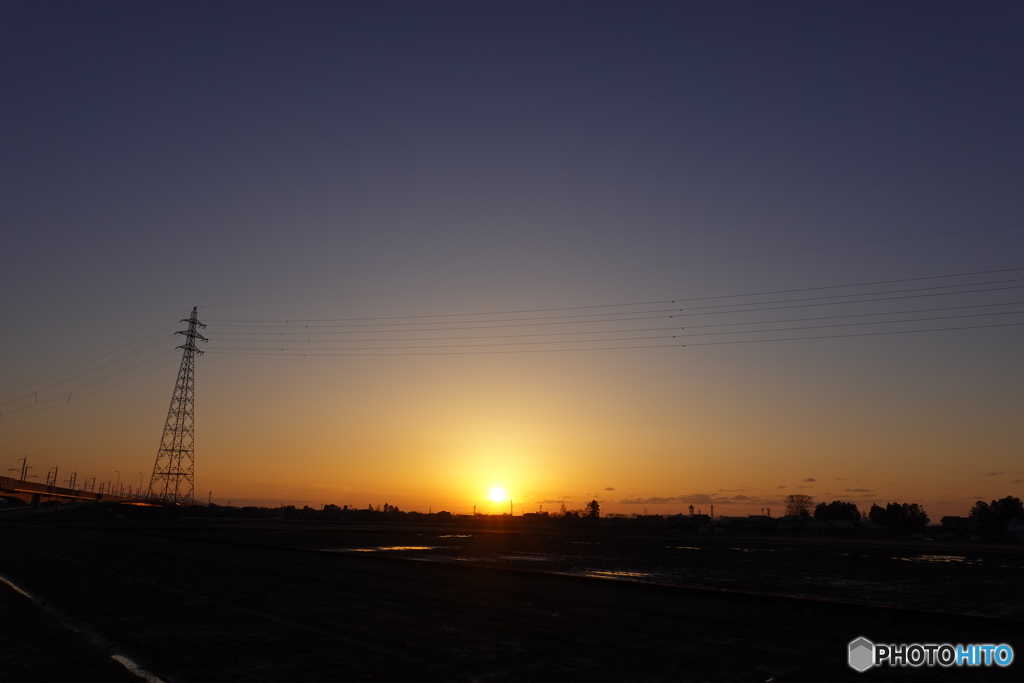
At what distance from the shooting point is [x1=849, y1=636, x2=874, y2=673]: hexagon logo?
10909mm

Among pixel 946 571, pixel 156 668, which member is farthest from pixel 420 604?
A: pixel 946 571

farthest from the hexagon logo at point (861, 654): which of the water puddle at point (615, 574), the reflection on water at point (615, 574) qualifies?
the reflection on water at point (615, 574)

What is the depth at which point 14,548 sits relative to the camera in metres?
35.8

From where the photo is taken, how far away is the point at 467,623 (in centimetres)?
1402

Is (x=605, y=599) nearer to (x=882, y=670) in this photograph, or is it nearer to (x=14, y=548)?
(x=882, y=670)

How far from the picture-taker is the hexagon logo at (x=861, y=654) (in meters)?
10.9

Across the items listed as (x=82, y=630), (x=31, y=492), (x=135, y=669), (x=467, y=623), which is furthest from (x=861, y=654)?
(x=31, y=492)

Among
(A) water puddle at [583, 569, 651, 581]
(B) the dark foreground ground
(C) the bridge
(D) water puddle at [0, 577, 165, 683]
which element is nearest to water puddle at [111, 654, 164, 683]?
(D) water puddle at [0, 577, 165, 683]

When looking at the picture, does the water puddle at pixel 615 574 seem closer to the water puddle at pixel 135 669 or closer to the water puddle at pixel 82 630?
the water puddle at pixel 82 630

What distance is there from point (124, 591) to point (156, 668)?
1026 cm

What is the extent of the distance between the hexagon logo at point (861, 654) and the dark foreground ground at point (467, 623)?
0.72ft

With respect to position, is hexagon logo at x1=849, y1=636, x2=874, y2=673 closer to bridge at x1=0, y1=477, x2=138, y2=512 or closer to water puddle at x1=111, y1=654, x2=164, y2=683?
water puddle at x1=111, y1=654, x2=164, y2=683

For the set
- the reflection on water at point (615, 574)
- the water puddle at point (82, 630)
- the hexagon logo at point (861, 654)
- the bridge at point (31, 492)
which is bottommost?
the bridge at point (31, 492)

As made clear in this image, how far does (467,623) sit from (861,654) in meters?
7.71
